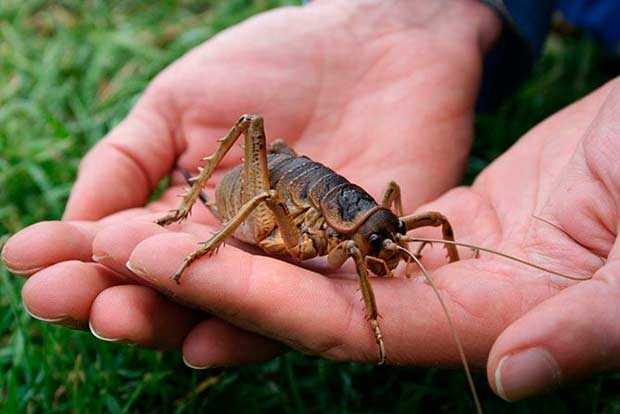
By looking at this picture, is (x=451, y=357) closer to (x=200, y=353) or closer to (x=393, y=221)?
(x=393, y=221)

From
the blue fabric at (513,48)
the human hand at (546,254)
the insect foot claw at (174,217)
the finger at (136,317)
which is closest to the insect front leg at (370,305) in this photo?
the human hand at (546,254)

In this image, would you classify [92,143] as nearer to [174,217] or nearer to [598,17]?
[174,217]

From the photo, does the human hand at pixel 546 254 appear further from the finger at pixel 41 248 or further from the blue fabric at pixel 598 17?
the blue fabric at pixel 598 17

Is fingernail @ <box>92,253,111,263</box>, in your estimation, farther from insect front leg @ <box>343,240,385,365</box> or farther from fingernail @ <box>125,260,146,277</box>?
insect front leg @ <box>343,240,385,365</box>

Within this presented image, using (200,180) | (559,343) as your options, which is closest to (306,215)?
(200,180)

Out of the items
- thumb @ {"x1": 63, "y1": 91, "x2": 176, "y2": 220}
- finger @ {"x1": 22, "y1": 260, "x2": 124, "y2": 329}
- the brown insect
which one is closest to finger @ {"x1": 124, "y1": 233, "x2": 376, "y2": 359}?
the brown insect
